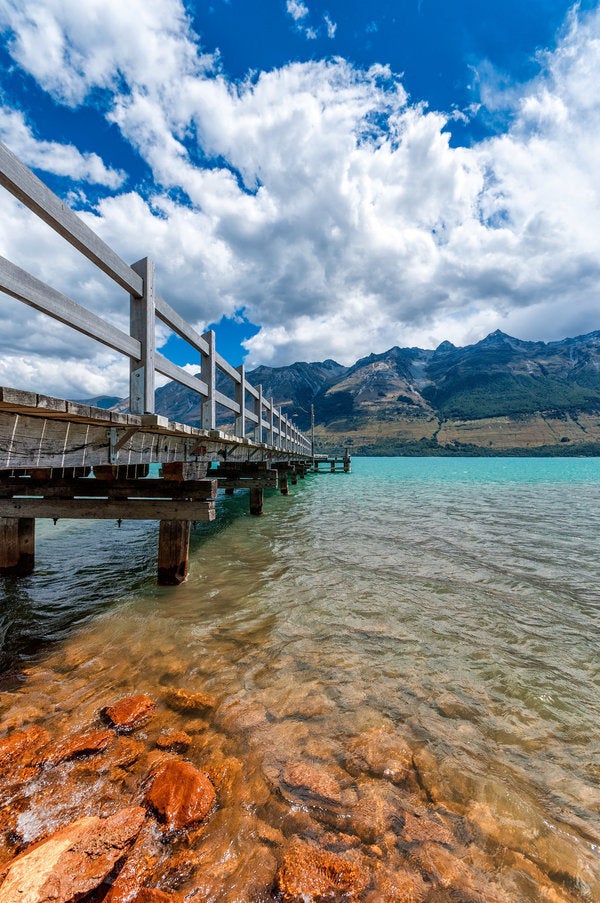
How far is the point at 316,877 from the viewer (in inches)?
79.1

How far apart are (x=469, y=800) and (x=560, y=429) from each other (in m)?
239

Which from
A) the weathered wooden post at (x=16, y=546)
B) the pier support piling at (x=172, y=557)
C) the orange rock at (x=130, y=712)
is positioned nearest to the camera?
the orange rock at (x=130, y=712)

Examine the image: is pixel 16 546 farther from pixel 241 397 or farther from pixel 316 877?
pixel 316 877

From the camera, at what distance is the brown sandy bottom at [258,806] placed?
1984 millimetres

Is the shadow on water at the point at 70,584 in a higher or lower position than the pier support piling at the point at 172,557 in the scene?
lower

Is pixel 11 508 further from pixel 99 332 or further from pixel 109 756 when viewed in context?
pixel 109 756

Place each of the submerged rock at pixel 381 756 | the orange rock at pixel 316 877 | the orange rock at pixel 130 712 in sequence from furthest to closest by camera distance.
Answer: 1. the orange rock at pixel 130 712
2. the submerged rock at pixel 381 756
3. the orange rock at pixel 316 877

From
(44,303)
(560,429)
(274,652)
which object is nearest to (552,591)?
(274,652)

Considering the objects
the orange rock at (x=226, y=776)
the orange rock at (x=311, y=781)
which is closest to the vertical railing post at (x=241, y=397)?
the orange rock at (x=226, y=776)

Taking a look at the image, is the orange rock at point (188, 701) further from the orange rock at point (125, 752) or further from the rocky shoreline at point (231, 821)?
the orange rock at point (125, 752)

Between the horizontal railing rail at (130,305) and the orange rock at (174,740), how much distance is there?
147 inches

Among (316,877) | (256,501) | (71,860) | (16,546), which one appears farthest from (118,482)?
(256,501)

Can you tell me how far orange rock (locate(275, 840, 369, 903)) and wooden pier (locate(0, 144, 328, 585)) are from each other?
11.2ft

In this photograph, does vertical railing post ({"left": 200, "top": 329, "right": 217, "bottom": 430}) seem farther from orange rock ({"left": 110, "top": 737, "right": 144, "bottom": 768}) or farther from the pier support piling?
orange rock ({"left": 110, "top": 737, "right": 144, "bottom": 768})
